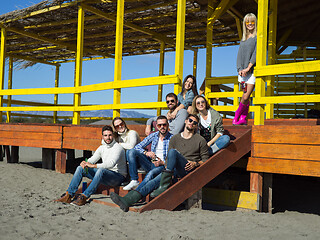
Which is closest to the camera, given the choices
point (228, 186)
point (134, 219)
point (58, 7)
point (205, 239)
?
point (205, 239)

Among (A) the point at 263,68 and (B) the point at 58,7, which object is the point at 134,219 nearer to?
(A) the point at 263,68

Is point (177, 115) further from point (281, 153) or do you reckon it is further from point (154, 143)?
point (281, 153)

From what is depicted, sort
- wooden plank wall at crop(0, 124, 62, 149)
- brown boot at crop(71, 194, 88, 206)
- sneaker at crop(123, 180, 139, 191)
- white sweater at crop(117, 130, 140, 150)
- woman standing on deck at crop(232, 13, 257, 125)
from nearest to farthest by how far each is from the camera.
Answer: brown boot at crop(71, 194, 88, 206) → sneaker at crop(123, 180, 139, 191) → woman standing on deck at crop(232, 13, 257, 125) → white sweater at crop(117, 130, 140, 150) → wooden plank wall at crop(0, 124, 62, 149)

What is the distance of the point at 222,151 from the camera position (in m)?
5.20

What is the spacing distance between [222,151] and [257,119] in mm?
761

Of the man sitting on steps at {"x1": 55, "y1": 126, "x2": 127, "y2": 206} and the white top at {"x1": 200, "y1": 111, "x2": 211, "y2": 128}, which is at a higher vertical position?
the white top at {"x1": 200, "y1": 111, "x2": 211, "y2": 128}

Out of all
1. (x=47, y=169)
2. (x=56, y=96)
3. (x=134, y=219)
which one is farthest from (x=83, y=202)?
(x=56, y=96)

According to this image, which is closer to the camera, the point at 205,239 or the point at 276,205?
the point at 205,239

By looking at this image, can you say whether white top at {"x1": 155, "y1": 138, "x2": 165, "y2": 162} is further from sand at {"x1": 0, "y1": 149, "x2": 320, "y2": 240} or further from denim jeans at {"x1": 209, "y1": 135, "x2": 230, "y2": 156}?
sand at {"x1": 0, "y1": 149, "x2": 320, "y2": 240}

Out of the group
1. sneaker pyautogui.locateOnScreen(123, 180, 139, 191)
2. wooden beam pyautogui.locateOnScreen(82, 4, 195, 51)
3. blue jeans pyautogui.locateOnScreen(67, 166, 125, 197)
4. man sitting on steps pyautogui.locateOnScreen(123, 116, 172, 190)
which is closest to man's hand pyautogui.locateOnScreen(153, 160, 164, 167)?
man sitting on steps pyautogui.locateOnScreen(123, 116, 172, 190)

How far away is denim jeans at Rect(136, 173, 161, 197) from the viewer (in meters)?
5.02

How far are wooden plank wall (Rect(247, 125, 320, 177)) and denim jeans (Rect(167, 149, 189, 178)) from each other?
3.78 feet

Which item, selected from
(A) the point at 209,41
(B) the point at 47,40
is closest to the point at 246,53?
(A) the point at 209,41

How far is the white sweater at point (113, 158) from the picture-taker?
18.1ft
